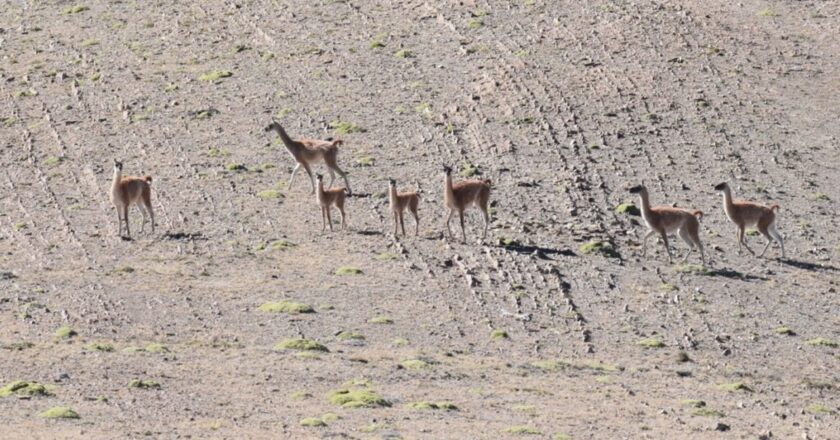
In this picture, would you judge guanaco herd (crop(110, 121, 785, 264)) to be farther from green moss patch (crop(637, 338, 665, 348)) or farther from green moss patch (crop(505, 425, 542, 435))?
green moss patch (crop(505, 425, 542, 435))

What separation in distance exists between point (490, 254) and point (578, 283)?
2155mm

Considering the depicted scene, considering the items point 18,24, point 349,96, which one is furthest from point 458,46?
point 18,24

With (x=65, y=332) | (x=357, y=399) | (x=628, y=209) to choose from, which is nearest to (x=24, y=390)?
(x=65, y=332)

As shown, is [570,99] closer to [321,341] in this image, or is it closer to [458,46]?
[458,46]

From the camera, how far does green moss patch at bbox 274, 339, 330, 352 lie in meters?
38.2

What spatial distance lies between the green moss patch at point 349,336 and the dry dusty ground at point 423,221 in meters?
0.11

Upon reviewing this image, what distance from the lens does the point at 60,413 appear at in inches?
1356

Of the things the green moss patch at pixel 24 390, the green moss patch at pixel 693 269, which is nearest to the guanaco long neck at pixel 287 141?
the green moss patch at pixel 693 269

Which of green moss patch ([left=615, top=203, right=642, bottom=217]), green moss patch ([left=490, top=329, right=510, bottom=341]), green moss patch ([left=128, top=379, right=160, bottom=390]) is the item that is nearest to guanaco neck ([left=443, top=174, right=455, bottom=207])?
green moss patch ([left=615, top=203, right=642, bottom=217])

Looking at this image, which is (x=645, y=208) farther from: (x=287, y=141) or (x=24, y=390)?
(x=24, y=390)

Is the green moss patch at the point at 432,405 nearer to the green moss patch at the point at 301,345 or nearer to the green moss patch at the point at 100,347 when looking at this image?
the green moss patch at the point at 301,345

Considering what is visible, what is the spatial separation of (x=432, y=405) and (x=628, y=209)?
40.1 feet

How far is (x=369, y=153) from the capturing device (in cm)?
5109

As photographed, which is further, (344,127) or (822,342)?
(344,127)
